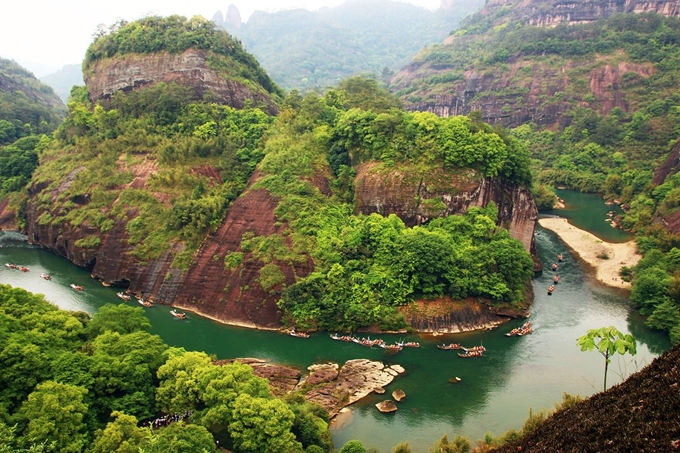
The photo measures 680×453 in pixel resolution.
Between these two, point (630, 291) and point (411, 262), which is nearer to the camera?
point (411, 262)

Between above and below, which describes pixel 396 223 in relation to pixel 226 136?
below

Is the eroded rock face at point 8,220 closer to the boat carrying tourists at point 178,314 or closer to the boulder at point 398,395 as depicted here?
the boat carrying tourists at point 178,314

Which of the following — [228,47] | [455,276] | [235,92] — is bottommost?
[455,276]

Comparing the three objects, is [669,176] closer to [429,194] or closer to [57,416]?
[429,194]

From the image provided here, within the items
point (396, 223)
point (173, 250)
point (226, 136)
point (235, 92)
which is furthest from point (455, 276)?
point (235, 92)

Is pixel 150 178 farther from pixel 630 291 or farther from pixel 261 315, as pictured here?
pixel 630 291

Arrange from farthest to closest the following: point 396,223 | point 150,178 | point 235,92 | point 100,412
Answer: point 235,92, point 150,178, point 396,223, point 100,412

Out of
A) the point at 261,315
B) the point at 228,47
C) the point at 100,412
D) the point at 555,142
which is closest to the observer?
the point at 100,412

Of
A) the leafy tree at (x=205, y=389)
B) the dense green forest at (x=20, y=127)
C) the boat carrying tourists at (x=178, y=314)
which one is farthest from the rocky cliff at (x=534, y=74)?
the leafy tree at (x=205, y=389)
